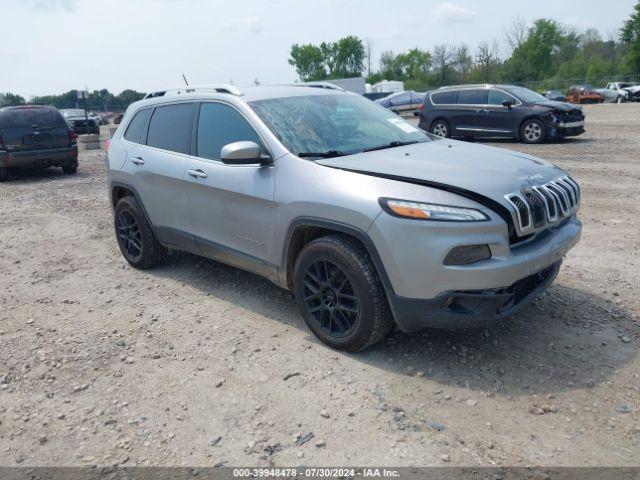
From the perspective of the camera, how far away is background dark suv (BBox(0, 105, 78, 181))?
12.4 m

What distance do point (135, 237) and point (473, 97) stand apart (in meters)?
12.8

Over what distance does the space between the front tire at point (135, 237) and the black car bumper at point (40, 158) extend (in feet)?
26.1

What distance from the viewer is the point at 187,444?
118 inches

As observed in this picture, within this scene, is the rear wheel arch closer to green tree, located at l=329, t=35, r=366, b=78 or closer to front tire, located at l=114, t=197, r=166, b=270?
front tire, located at l=114, t=197, r=166, b=270

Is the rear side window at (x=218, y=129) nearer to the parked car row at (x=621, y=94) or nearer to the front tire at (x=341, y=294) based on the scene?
the front tire at (x=341, y=294)

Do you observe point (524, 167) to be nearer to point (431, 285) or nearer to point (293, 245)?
point (431, 285)

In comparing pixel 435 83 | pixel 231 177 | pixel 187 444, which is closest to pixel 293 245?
pixel 231 177

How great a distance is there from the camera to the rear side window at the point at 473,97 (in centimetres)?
1596

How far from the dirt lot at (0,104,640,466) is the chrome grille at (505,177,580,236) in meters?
0.86

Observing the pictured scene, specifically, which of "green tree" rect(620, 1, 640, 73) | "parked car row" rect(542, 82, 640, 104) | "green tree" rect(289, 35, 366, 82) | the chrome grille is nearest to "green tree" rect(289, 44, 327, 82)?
"green tree" rect(289, 35, 366, 82)

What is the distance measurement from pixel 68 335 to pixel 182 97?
2267 millimetres

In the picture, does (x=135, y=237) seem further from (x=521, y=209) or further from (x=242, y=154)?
(x=521, y=209)

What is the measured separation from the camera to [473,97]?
16.1 meters

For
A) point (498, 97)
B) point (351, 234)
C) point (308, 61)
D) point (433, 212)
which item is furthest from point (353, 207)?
point (308, 61)
